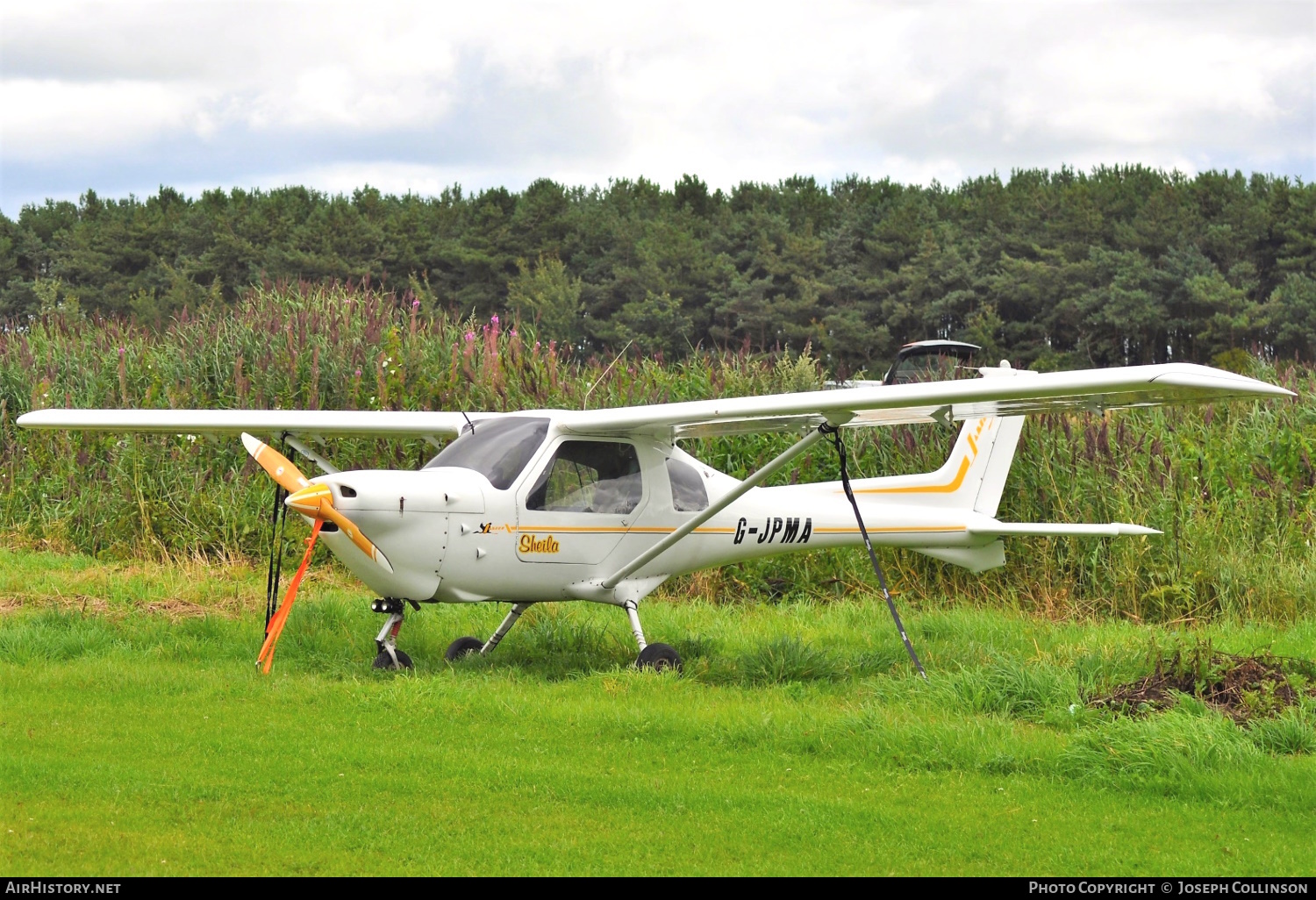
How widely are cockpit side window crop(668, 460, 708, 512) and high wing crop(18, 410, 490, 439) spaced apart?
1.76m

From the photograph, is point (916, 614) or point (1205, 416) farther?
point (1205, 416)

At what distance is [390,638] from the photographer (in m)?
9.26

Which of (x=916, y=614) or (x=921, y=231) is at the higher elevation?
(x=921, y=231)

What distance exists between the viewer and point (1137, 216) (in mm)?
52312

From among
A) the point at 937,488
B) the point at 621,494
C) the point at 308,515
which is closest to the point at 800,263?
the point at 937,488

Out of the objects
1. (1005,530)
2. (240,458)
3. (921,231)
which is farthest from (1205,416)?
(921,231)

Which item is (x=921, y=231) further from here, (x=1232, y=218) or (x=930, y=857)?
(x=930, y=857)

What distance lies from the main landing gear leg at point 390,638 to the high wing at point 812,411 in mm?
1649

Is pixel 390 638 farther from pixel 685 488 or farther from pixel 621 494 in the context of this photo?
pixel 685 488

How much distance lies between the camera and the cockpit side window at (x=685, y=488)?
10.0 metres

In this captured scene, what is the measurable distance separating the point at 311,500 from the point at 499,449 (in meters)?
1.54

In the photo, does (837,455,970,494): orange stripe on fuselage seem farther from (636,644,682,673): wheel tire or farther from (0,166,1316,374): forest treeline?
(0,166,1316,374): forest treeline

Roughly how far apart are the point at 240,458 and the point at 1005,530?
7990 mm

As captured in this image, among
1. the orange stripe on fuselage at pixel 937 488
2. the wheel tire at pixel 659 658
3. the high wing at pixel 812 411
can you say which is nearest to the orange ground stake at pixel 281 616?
the high wing at pixel 812 411
